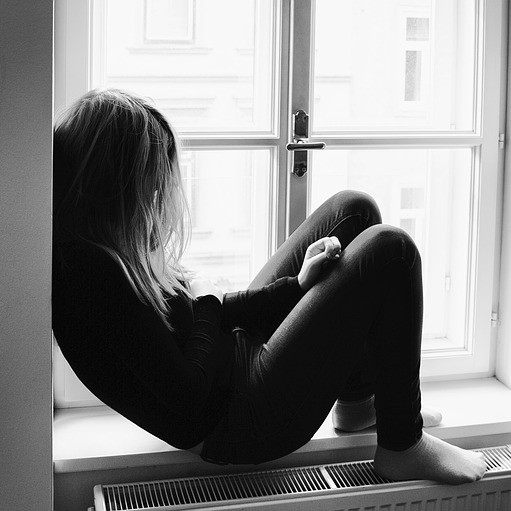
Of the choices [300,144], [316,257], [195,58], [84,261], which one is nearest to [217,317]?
[316,257]

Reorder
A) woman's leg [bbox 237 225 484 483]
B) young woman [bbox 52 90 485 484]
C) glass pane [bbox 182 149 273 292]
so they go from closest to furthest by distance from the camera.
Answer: young woman [bbox 52 90 485 484] → woman's leg [bbox 237 225 484 483] → glass pane [bbox 182 149 273 292]

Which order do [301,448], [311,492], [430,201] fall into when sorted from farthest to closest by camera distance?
[430,201], [301,448], [311,492]

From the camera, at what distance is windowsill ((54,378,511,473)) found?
6.10 feet

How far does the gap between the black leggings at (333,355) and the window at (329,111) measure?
426mm

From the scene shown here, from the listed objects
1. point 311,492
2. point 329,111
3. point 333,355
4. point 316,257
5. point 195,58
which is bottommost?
point 311,492

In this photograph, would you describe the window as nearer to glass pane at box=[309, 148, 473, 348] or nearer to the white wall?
glass pane at box=[309, 148, 473, 348]

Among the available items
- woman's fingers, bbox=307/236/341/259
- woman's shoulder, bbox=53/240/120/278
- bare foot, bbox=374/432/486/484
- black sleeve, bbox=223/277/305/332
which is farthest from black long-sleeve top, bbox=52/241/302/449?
bare foot, bbox=374/432/486/484

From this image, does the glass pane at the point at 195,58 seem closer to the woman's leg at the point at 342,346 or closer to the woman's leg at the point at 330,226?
the woman's leg at the point at 330,226

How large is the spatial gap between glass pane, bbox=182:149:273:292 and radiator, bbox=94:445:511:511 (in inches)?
19.2

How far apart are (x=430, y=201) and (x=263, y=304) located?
0.65m

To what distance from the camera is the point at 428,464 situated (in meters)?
1.84

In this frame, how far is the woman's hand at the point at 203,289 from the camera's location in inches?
72.0

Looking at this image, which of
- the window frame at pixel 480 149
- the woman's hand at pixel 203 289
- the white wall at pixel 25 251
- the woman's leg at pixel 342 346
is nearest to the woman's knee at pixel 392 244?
the woman's leg at pixel 342 346

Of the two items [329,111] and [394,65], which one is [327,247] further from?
[394,65]
